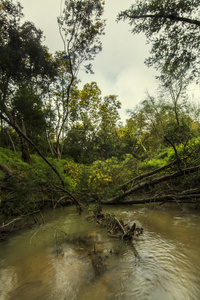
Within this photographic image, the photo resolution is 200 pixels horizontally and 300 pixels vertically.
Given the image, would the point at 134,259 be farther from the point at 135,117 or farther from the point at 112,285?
the point at 135,117

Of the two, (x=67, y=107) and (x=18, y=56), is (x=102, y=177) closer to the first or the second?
(x=67, y=107)

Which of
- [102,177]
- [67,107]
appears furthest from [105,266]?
[67,107]

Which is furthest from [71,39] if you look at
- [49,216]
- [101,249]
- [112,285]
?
[112,285]

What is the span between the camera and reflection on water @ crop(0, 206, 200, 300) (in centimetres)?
219

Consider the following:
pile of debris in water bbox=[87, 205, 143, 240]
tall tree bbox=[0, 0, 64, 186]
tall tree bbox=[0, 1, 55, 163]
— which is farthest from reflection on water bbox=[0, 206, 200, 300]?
tall tree bbox=[0, 1, 55, 163]

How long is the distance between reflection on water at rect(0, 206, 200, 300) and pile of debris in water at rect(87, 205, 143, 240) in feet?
0.58

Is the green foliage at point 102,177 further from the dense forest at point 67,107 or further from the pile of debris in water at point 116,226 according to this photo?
the pile of debris in water at point 116,226

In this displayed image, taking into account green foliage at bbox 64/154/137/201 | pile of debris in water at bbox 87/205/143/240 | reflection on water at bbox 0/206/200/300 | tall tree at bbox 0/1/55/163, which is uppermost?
tall tree at bbox 0/1/55/163

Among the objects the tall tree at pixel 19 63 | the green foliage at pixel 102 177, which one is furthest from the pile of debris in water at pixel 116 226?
the tall tree at pixel 19 63

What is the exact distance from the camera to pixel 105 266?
2.75m

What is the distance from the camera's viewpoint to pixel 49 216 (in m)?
6.57

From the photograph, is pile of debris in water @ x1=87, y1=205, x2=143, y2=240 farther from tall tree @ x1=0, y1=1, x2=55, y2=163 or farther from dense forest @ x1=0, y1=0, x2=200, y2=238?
tall tree @ x1=0, y1=1, x2=55, y2=163

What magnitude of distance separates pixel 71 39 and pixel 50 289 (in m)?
10.4

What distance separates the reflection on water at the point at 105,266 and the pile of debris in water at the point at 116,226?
176 mm
